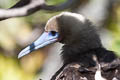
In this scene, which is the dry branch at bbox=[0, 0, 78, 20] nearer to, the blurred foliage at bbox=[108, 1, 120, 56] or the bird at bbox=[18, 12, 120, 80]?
the bird at bbox=[18, 12, 120, 80]

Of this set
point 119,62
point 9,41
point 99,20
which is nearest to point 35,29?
point 9,41

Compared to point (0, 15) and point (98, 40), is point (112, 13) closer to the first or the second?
point (98, 40)

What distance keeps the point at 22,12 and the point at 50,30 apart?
29.5 inches

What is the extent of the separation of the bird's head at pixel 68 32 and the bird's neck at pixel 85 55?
0.16 feet

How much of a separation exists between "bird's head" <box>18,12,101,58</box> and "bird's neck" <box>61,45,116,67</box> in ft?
0.16

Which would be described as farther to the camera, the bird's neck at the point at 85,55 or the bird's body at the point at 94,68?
the bird's neck at the point at 85,55

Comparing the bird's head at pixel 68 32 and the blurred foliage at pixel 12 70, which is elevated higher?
the blurred foliage at pixel 12 70

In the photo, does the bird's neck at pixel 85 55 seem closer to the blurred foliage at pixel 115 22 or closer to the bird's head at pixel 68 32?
the bird's head at pixel 68 32

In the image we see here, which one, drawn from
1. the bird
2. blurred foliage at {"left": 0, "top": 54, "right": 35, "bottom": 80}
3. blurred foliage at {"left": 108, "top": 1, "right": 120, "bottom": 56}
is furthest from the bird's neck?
blurred foliage at {"left": 0, "top": 54, "right": 35, "bottom": 80}

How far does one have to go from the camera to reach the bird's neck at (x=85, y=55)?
3.93 meters

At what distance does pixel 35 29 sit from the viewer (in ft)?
17.9

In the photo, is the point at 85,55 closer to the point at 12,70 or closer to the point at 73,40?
the point at 73,40

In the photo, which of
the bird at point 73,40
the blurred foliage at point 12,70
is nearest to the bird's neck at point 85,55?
Result: the bird at point 73,40

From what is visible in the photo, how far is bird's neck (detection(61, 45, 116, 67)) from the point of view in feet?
12.9
